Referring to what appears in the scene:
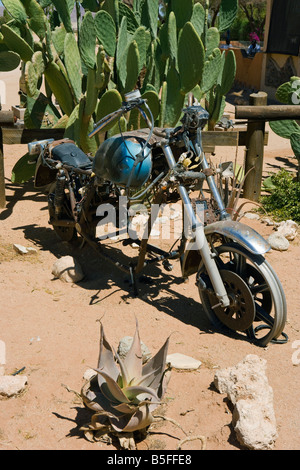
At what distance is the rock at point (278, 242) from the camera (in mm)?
4719

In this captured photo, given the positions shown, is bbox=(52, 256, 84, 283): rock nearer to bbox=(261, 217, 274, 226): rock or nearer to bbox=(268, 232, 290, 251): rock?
bbox=(268, 232, 290, 251): rock

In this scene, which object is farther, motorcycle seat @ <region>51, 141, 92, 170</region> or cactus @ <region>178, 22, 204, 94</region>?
cactus @ <region>178, 22, 204, 94</region>

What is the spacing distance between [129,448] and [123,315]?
1267 millimetres

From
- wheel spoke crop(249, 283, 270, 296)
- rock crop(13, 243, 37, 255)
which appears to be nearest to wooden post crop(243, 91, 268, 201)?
rock crop(13, 243, 37, 255)

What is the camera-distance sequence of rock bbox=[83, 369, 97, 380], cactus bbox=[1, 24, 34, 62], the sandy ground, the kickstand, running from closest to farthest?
the sandy ground
rock bbox=[83, 369, 97, 380]
the kickstand
cactus bbox=[1, 24, 34, 62]

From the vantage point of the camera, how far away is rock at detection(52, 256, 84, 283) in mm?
4188

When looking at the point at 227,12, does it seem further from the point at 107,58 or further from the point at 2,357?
the point at 2,357

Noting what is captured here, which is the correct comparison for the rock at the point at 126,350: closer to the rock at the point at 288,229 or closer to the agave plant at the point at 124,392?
the agave plant at the point at 124,392

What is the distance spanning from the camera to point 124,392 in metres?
2.56

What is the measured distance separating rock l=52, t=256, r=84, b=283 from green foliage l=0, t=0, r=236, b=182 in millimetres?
1498

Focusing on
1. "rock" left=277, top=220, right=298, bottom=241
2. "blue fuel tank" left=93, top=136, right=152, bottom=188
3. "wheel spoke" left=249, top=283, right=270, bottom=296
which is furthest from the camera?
"rock" left=277, top=220, right=298, bottom=241

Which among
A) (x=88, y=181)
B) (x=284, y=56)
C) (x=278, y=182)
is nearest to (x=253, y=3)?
(x=284, y=56)

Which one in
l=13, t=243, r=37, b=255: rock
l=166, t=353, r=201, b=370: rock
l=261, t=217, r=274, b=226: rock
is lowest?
l=13, t=243, r=37, b=255: rock

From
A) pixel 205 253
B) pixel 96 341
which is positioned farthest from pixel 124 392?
pixel 205 253
